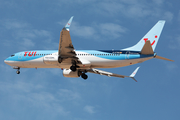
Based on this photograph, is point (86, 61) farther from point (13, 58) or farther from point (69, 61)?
point (13, 58)

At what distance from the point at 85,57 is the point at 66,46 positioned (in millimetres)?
4892

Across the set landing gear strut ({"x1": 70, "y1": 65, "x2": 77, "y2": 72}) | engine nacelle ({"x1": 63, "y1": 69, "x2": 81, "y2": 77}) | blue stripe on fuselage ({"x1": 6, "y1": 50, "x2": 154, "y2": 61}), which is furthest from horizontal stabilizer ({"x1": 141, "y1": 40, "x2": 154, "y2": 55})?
engine nacelle ({"x1": 63, "y1": 69, "x2": 81, "y2": 77})

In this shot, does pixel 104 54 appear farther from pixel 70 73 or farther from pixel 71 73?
pixel 70 73

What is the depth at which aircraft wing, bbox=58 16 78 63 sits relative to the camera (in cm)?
3893

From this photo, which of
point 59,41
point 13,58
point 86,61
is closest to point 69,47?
point 59,41

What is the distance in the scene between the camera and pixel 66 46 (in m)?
42.4

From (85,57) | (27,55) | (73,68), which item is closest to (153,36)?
(85,57)

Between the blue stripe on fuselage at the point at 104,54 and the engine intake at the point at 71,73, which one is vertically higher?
the blue stripe on fuselage at the point at 104,54

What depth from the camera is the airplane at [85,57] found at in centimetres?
4366

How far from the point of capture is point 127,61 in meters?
44.8

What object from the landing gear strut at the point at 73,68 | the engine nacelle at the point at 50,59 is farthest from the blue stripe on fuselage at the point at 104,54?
the engine nacelle at the point at 50,59

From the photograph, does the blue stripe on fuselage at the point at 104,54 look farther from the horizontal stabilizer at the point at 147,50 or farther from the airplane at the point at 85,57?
the horizontal stabilizer at the point at 147,50

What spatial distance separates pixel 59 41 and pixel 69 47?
1.71 m

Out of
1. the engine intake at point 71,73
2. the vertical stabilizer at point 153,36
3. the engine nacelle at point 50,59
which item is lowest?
the engine intake at point 71,73
